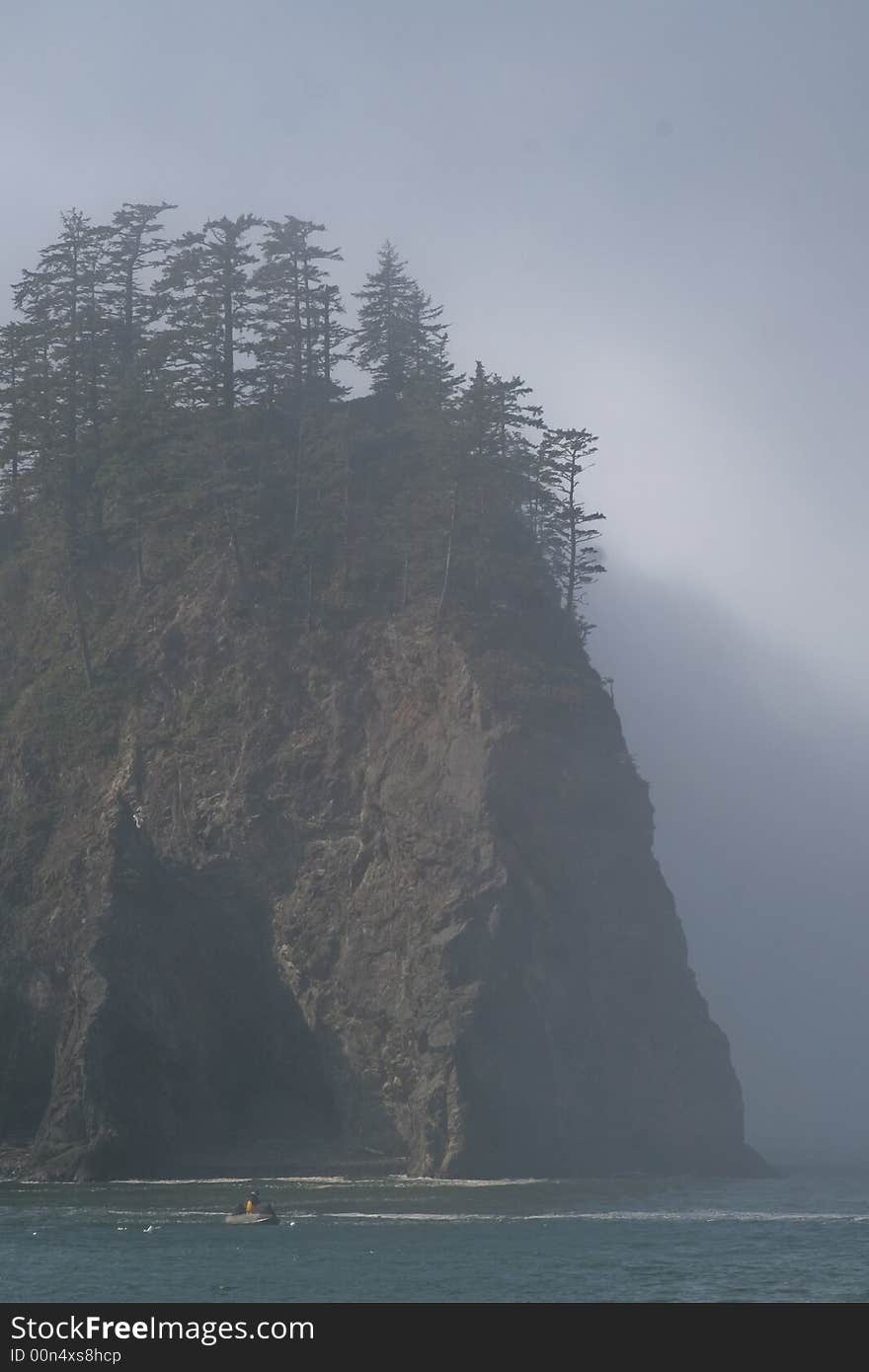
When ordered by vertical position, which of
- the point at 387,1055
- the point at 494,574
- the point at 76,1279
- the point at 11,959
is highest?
the point at 494,574

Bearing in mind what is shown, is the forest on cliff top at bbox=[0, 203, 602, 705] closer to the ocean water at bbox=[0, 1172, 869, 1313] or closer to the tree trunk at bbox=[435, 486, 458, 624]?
the tree trunk at bbox=[435, 486, 458, 624]

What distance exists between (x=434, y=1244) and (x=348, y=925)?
86.5 feet

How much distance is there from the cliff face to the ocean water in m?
4.27

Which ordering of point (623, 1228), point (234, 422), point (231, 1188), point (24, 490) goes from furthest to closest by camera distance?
point (24, 490)
point (234, 422)
point (231, 1188)
point (623, 1228)

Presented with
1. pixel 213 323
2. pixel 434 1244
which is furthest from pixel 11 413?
pixel 434 1244

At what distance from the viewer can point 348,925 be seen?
72938 millimetres

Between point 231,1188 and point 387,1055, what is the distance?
911 centimetres

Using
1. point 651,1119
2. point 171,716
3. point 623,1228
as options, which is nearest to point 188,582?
point 171,716

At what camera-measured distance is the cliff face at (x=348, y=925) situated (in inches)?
2660

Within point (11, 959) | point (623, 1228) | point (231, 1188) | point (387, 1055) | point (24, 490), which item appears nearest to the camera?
point (623, 1228)

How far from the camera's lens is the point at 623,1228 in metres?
51.0

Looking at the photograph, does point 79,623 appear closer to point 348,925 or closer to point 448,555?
point 448,555

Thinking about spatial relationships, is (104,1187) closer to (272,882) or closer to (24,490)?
(272,882)

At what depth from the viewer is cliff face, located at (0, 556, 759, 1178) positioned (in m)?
67.6
